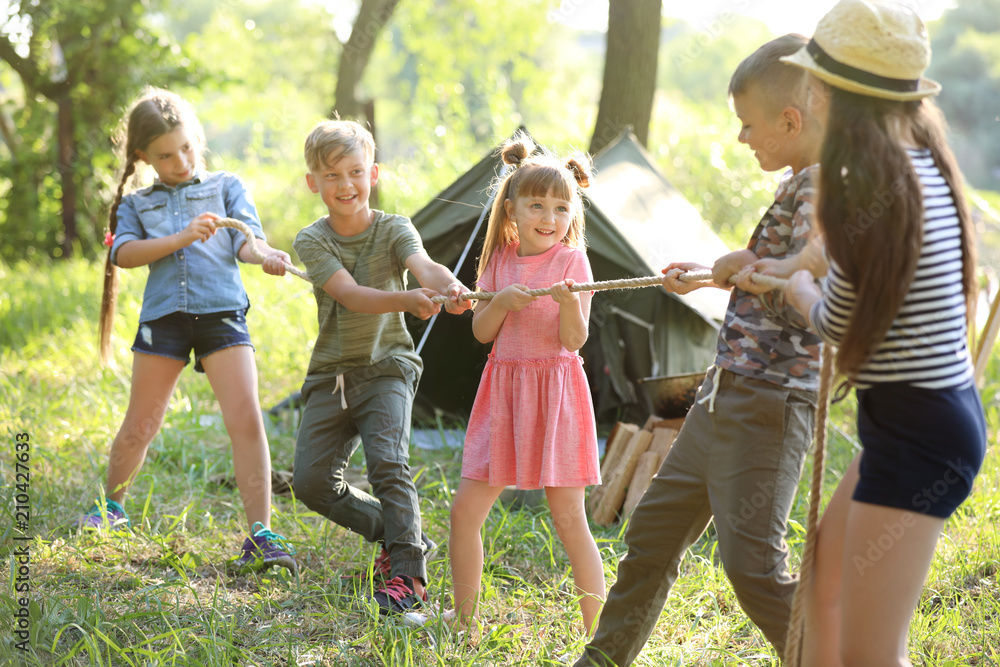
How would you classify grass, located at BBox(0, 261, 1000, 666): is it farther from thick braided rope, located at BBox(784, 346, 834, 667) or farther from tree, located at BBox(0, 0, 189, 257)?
tree, located at BBox(0, 0, 189, 257)

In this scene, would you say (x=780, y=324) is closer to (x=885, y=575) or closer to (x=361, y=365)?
(x=885, y=575)

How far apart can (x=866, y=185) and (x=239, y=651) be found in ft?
5.76

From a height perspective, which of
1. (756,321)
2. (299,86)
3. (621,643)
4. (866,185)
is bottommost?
(621,643)

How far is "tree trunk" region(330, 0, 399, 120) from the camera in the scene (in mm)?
9867

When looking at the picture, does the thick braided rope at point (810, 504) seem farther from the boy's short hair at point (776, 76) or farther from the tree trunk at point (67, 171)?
the tree trunk at point (67, 171)

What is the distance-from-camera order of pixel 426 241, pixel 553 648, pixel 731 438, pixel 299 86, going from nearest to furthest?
pixel 731 438 → pixel 553 648 → pixel 426 241 → pixel 299 86

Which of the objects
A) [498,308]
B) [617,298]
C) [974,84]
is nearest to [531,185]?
[498,308]

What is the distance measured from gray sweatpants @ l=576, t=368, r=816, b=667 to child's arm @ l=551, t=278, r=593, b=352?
0.37m

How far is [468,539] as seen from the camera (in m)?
2.22

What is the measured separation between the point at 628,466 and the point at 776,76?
74.1 inches

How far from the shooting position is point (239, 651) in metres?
2.14

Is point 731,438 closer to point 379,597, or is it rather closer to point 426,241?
point 379,597

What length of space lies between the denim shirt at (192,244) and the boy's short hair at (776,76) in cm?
163

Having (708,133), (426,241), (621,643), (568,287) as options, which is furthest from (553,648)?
(708,133)
